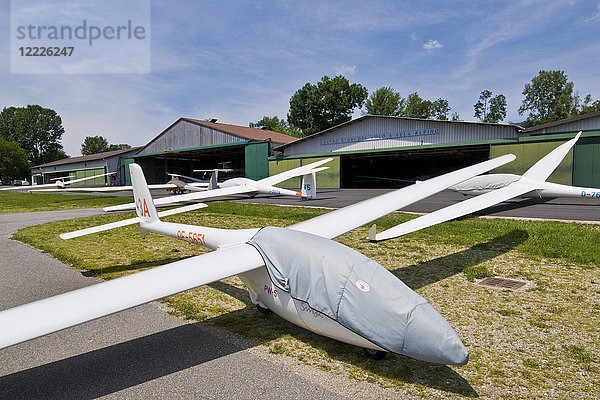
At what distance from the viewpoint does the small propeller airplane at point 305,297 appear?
10.7 feet

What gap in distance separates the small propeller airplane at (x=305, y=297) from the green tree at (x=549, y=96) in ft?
355

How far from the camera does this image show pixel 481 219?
525 inches

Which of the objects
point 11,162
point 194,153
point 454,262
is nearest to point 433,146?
point 454,262

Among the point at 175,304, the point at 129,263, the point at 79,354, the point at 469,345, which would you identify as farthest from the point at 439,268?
the point at 129,263

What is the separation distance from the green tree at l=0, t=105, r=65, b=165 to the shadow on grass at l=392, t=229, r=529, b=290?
15839 cm

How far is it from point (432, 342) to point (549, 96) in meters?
120

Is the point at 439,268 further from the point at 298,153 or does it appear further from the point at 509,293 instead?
the point at 298,153

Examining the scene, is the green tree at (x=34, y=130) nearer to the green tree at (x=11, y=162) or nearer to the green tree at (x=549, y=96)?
the green tree at (x=11, y=162)

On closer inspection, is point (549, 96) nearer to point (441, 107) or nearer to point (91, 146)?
A: point (441, 107)

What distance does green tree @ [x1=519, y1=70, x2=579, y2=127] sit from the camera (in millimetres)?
91062

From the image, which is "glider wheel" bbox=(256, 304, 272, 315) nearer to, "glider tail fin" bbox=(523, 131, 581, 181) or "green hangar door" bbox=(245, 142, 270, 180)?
"glider tail fin" bbox=(523, 131, 581, 181)

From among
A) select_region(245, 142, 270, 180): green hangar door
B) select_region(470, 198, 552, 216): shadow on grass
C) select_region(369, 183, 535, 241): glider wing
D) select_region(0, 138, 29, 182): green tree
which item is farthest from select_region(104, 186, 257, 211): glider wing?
select_region(0, 138, 29, 182): green tree

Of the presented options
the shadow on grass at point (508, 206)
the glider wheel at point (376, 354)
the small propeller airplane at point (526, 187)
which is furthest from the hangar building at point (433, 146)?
the glider wheel at point (376, 354)

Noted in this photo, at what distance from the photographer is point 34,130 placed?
128750 millimetres
